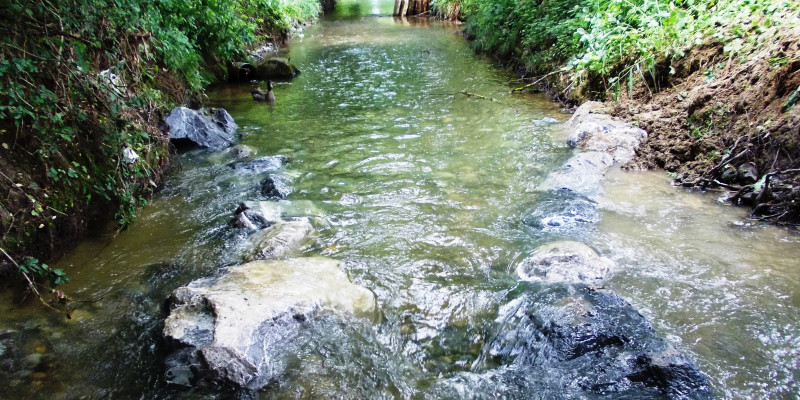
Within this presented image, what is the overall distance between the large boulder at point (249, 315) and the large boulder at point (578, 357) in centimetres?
96

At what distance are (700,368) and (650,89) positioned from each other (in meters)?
4.95

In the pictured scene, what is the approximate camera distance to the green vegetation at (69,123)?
3.21 metres

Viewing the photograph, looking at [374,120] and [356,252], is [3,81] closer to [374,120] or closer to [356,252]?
[356,252]

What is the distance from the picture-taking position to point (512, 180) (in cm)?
520

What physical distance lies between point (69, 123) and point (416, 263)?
10.1ft

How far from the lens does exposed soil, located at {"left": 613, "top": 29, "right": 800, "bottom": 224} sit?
401 cm

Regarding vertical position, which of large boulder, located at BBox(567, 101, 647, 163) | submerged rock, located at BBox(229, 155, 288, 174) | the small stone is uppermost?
large boulder, located at BBox(567, 101, 647, 163)

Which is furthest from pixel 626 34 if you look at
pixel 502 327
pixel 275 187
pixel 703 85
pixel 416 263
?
pixel 502 327

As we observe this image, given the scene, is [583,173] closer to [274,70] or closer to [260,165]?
[260,165]

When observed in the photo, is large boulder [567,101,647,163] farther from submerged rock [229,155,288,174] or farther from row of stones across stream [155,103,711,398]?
submerged rock [229,155,288,174]

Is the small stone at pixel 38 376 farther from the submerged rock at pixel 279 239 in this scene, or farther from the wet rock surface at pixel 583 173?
the wet rock surface at pixel 583 173

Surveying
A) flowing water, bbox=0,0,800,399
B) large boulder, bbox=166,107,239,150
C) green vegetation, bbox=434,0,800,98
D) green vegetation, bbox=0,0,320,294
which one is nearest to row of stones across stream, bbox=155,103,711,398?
flowing water, bbox=0,0,800,399

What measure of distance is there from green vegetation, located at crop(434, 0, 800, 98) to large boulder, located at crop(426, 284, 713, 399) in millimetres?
4309

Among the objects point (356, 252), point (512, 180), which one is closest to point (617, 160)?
point (512, 180)
